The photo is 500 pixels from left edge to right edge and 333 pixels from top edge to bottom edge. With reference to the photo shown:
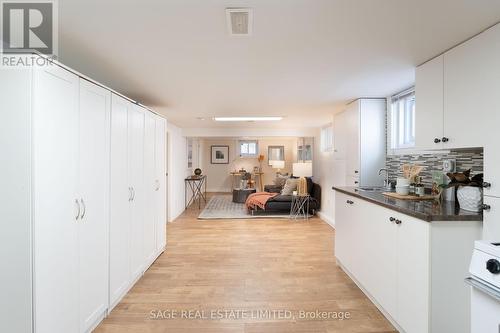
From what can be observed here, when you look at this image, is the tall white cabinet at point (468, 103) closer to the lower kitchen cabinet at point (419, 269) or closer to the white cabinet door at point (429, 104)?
the white cabinet door at point (429, 104)

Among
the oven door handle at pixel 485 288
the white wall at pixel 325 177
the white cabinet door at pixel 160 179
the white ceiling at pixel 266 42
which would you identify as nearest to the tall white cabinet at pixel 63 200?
the white ceiling at pixel 266 42

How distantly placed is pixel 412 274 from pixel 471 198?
0.68 m

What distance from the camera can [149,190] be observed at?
10.4ft

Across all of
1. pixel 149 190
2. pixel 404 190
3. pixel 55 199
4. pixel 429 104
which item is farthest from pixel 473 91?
pixel 149 190

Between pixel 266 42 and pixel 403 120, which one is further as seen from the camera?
→ pixel 403 120

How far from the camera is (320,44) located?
1.89 m

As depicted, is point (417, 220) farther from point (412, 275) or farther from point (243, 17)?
point (243, 17)

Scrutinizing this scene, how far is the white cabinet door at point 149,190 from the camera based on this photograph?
3.03 meters

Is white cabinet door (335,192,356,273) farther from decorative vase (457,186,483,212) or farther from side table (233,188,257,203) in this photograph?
side table (233,188,257,203)

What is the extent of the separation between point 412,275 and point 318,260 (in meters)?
1.72

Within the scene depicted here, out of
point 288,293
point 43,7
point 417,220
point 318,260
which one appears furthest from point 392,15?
point 318,260

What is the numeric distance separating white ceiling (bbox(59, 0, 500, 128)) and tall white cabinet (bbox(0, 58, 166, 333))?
1.23ft

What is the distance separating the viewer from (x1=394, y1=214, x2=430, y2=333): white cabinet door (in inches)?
64.9
